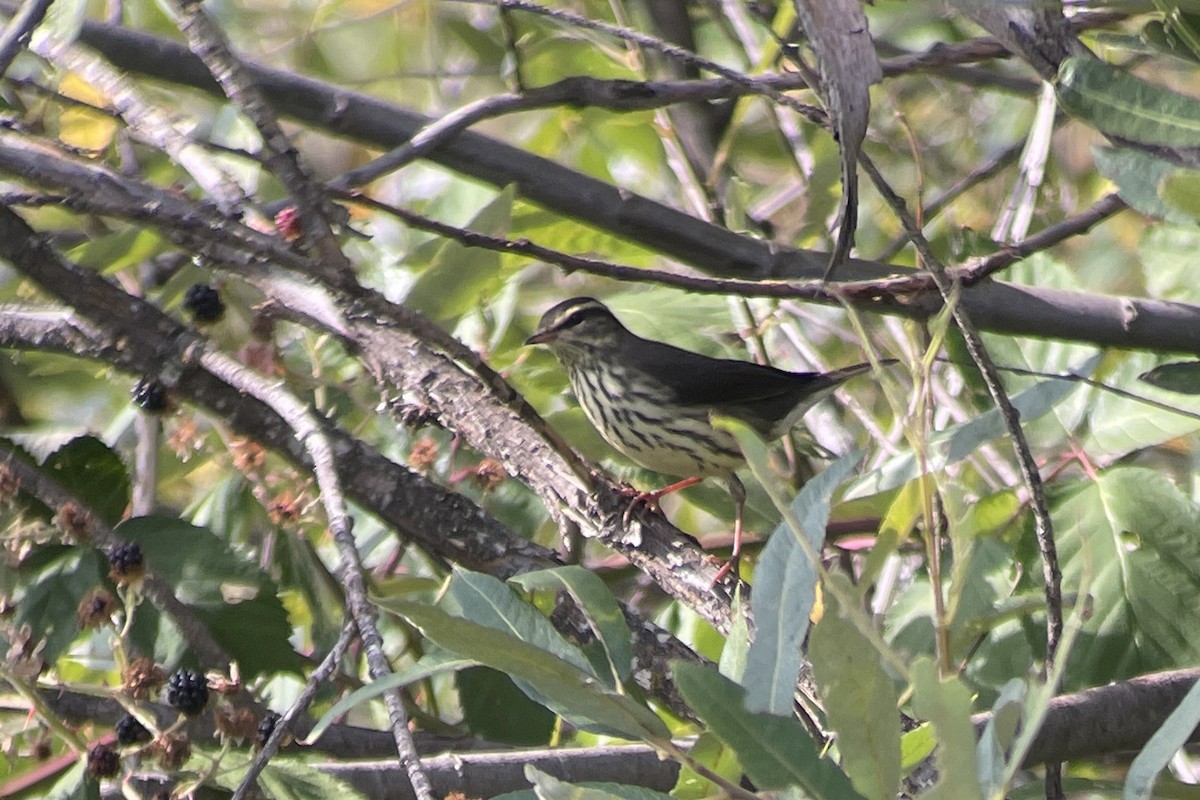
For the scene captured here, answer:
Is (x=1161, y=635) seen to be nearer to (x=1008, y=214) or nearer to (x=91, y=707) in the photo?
(x=1008, y=214)

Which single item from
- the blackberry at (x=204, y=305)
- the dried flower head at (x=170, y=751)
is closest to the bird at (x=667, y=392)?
the blackberry at (x=204, y=305)

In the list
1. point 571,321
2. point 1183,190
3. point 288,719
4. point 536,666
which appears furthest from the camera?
point 571,321

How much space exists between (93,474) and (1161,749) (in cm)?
208

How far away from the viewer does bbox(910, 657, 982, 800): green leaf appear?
1.10 m

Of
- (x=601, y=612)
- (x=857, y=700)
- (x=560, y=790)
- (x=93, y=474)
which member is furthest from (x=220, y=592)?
(x=857, y=700)

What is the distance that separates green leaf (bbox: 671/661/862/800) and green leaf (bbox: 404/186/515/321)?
62.3 inches

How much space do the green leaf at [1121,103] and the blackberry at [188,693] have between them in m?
1.64

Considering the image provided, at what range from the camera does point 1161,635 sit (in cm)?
245

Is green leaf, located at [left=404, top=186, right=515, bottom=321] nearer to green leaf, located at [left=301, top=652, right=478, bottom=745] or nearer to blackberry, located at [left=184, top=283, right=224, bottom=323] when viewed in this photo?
blackberry, located at [left=184, top=283, right=224, bottom=323]

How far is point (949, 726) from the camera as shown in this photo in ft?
3.62

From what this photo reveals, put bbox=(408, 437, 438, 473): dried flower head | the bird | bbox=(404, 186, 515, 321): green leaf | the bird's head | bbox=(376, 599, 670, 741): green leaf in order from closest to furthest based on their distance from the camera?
1. bbox=(376, 599, 670, 741): green leaf
2. bbox=(404, 186, 515, 321): green leaf
3. bbox=(408, 437, 438, 473): dried flower head
4. the bird
5. the bird's head

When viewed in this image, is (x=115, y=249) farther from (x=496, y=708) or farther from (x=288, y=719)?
(x=288, y=719)

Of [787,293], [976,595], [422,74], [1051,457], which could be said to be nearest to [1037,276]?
[1051,457]

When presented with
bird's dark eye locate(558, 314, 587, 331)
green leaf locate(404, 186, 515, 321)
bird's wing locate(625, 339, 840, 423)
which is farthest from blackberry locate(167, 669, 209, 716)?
bird's dark eye locate(558, 314, 587, 331)
